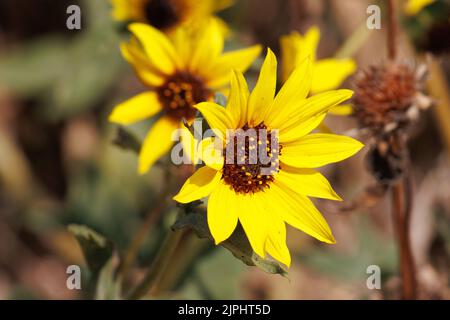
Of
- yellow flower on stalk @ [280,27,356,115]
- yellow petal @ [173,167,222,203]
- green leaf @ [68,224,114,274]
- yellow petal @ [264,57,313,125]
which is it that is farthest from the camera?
yellow flower on stalk @ [280,27,356,115]

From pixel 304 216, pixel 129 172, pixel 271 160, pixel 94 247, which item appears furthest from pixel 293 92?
pixel 129 172

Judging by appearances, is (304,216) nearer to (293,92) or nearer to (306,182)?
(306,182)

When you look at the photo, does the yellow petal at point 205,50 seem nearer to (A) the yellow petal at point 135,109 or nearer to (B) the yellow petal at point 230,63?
(B) the yellow petal at point 230,63

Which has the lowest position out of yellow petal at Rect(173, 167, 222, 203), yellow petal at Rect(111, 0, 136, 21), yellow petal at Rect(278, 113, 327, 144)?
yellow petal at Rect(173, 167, 222, 203)

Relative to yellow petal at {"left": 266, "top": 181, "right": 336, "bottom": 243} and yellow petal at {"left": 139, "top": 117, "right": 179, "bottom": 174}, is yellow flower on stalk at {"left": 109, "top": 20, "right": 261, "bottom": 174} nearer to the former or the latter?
yellow petal at {"left": 139, "top": 117, "right": 179, "bottom": 174}

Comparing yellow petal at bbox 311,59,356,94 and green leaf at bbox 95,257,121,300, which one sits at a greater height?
yellow petal at bbox 311,59,356,94

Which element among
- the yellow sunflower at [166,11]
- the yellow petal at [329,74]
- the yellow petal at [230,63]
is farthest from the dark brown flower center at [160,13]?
the yellow petal at [329,74]

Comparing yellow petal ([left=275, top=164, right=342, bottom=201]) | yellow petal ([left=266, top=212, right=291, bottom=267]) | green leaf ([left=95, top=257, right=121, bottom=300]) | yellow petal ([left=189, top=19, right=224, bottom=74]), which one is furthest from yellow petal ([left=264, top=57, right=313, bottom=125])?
green leaf ([left=95, top=257, right=121, bottom=300])
